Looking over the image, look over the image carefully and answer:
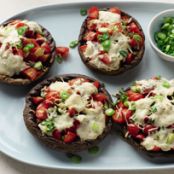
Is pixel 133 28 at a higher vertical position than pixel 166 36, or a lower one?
higher

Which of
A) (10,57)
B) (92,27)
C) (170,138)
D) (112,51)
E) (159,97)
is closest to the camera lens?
(170,138)

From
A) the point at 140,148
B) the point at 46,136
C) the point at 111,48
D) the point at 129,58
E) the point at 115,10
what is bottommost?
the point at 140,148

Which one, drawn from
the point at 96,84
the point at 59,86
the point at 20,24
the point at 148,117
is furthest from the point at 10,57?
the point at 148,117

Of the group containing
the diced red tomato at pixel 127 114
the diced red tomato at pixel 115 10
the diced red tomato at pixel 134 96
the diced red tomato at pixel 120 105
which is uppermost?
the diced red tomato at pixel 115 10

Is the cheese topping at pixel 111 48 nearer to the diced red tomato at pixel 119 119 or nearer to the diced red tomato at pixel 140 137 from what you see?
the diced red tomato at pixel 119 119

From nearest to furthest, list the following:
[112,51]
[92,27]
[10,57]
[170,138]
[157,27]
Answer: [170,138] → [10,57] → [112,51] → [92,27] → [157,27]

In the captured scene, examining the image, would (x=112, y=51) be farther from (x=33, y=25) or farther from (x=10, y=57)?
(x=10, y=57)

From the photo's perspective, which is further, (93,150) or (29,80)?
(29,80)

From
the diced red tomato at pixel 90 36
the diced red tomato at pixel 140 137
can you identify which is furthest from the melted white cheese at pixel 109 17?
the diced red tomato at pixel 140 137
